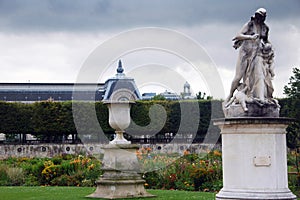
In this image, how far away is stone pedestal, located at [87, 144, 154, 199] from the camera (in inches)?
523

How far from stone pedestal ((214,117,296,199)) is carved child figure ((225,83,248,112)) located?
0.32 metres

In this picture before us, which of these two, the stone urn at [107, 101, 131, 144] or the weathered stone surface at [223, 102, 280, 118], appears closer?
the weathered stone surface at [223, 102, 280, 118]

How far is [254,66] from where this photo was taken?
9.83m

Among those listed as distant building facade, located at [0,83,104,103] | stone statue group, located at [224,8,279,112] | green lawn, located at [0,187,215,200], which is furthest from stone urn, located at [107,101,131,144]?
distant building facade, located at [0,83,104,103]

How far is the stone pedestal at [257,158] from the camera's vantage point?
9.41 metres

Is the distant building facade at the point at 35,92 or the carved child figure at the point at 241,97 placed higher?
the distant building facade at the point at 35,92

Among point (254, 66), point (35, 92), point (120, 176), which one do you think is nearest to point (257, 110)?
point (254, 66)

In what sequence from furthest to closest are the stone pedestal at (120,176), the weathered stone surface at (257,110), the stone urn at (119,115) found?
the stone urn at (119,115) < the stone pedestal at (120,176) < the weathered stone surface at (257,110)

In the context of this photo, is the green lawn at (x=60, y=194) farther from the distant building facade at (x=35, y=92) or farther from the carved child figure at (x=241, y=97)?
the distant building facade at (x=35, y=92)

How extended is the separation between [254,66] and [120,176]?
191 inches

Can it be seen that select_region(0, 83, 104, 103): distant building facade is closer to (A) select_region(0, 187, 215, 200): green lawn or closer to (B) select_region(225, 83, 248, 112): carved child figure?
(A) select_region(0, 187, 215, 200): green lawn

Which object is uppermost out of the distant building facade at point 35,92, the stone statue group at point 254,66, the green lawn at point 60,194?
the distant building facade at point 35,92

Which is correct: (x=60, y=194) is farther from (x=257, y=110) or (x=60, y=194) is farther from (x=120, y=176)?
(x=257, y=110)

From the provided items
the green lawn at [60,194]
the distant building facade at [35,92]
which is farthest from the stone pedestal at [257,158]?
the distant building facade at [35,92]
